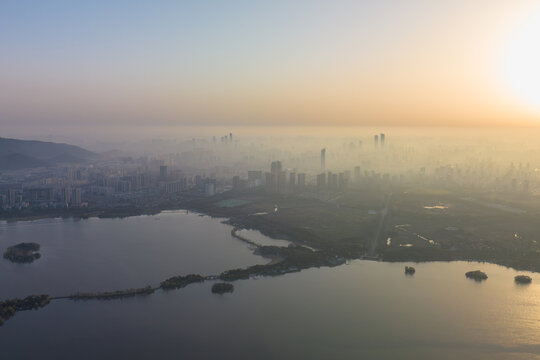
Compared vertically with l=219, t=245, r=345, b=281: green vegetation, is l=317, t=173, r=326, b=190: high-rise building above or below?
above

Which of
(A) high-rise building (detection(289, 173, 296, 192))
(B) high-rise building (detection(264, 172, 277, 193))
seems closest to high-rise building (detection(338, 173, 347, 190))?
(A) high-rise building (detection(289, 173, 296, 192))

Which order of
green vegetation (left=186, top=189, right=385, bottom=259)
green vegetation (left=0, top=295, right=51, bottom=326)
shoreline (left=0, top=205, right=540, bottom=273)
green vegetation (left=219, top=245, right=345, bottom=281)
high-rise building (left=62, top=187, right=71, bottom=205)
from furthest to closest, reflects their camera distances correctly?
1. high-rise building (left=62, top=187, right=71, bottom=205)
2. green vegetation (left=186, top=189, right=385, bottom=259)
3. shoreline (left=0, top=205, right=540, bottom=273)
4. green vegetation (left=219, top=245, right=345, bottom=281)
5. green vegetation (left=0, top=295, right=51, bottom=326)

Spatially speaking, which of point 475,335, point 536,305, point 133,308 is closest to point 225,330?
point 133,308

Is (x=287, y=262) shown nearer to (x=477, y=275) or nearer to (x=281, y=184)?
(x=477, y=275)

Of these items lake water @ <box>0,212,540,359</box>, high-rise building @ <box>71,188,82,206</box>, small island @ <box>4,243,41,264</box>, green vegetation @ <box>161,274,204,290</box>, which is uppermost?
high-rise building @ <box>71,188,82,206</box>

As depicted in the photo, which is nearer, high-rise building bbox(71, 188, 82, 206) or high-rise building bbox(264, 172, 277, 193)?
high-rise building bbox(71, 188, 82, 206)

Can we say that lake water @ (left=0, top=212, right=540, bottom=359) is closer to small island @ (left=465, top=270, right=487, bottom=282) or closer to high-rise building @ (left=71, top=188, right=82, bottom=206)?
small island @ (left=465, top=270, right=487, bottom=282)
